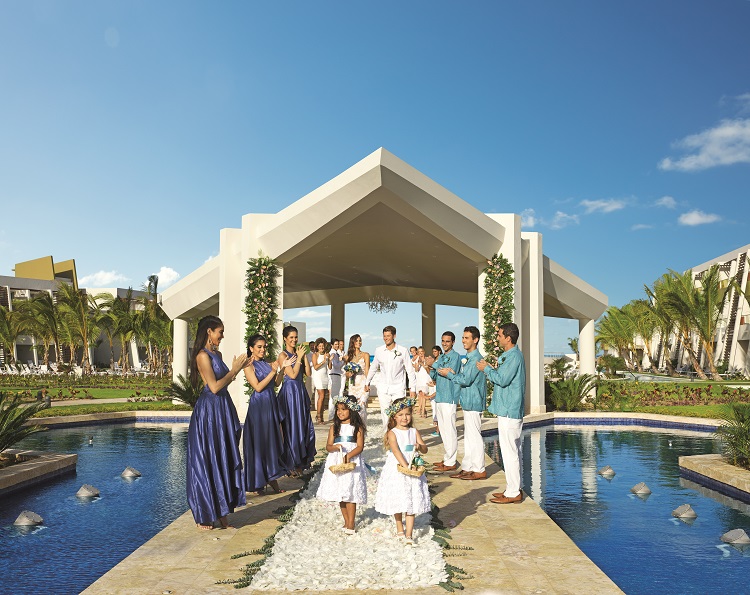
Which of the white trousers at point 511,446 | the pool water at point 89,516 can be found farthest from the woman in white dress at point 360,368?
the white trousers at point 511,446

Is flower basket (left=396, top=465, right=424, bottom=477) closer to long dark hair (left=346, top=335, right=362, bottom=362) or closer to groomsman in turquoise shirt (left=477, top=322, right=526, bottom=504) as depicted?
groomsman in turquoise shirt (left=477, top=322, right=526, bottom=504)

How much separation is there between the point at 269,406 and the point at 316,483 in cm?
122

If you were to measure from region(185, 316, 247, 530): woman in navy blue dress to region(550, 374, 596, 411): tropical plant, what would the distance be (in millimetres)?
12343

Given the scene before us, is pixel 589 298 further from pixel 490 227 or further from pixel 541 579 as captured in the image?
pixel 541 579

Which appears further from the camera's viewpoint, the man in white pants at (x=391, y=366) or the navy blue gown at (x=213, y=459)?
the man in white pants at (x=391, y=366)

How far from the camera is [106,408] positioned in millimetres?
16094

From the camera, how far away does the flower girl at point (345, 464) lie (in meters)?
5.05

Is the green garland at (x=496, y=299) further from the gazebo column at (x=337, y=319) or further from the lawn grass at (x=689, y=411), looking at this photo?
the gazebo column at (x=337, y=319)

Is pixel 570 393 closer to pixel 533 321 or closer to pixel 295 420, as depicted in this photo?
pixel 533 321

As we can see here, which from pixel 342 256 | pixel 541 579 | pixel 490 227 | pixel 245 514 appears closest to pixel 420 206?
pixel 490 227

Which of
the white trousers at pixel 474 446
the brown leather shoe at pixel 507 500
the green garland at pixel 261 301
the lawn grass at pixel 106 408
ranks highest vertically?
the green garland at pixel 261 301

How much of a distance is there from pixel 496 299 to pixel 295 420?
819cm

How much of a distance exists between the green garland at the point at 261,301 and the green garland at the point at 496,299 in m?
4.60

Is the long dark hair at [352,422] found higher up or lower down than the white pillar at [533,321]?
lower down
